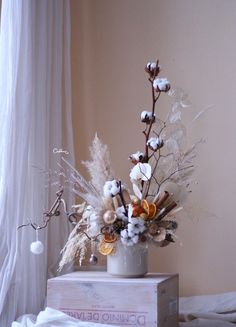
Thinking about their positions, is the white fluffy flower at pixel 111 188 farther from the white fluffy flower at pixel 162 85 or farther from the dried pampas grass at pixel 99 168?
the white fluffy flower at pixel 162 85

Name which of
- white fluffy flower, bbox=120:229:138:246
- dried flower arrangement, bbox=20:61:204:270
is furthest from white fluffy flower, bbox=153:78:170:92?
white fluffy flower, bbox=120:229:138:246

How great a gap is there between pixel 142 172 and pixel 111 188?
11cm

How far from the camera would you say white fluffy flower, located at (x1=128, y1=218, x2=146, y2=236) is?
1.43 metres

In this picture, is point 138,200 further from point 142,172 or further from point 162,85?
point 162,85

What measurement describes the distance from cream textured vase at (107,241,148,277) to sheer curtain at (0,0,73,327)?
0.32 meters

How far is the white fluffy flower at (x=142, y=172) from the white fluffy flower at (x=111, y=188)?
0.21ft

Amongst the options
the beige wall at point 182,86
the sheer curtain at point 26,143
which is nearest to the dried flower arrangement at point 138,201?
the sheer curtain at point 26,143

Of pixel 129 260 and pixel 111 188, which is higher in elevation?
pixel 111 188

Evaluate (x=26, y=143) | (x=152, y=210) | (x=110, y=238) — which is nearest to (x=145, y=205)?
(x=152, y=210)

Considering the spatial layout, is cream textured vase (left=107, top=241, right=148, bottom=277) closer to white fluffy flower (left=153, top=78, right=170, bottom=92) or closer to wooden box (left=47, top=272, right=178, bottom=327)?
wooden box (left=47, top=272, right=178, bottom=327)

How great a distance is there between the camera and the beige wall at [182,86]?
6.53 ft

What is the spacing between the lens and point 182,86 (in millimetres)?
2088

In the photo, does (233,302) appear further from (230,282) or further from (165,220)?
(165,220)

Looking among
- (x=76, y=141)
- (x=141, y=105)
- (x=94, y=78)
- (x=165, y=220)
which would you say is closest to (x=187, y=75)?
(x=141, y=105)
